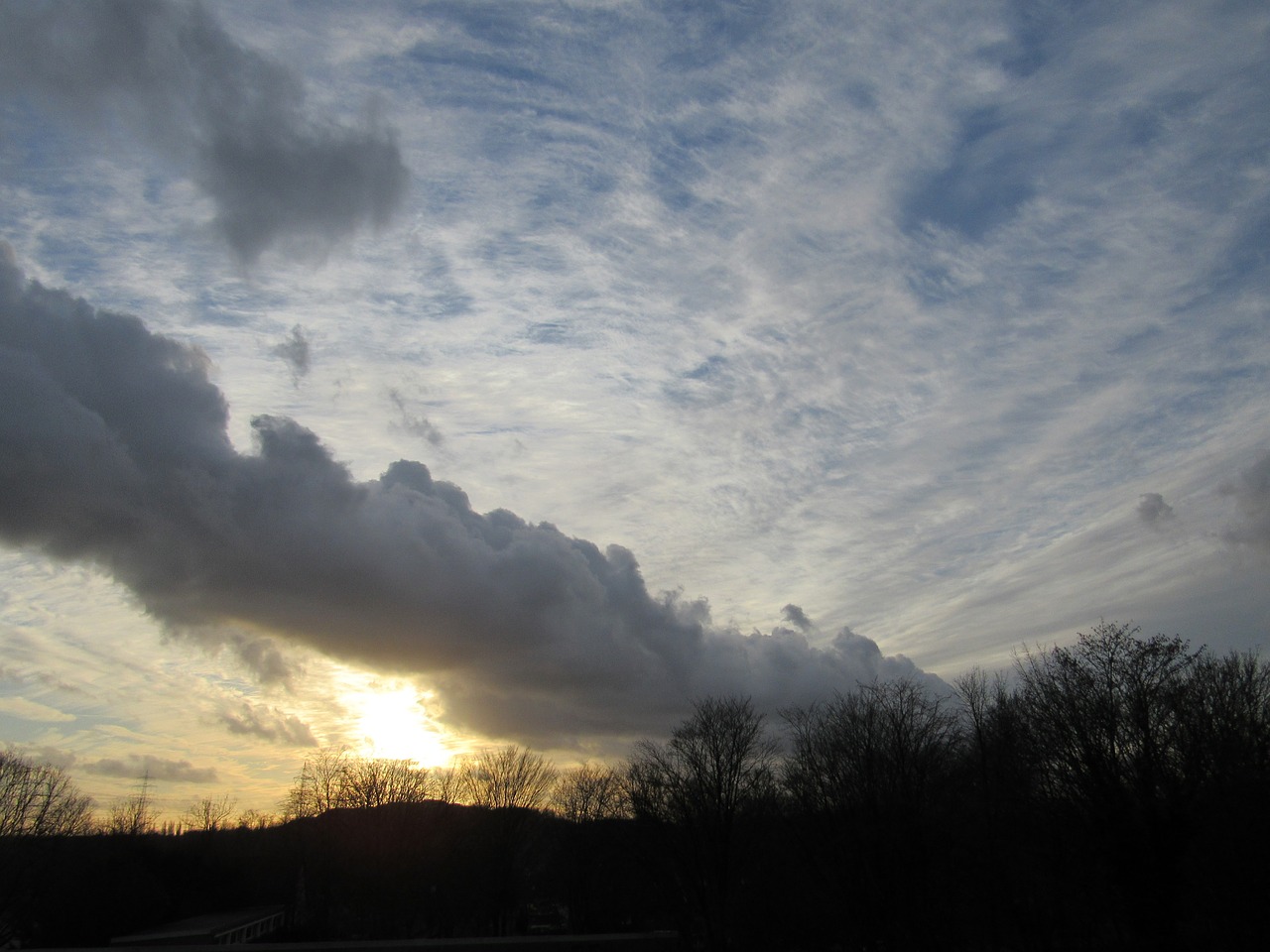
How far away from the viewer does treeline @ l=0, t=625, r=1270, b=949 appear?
30406 mm

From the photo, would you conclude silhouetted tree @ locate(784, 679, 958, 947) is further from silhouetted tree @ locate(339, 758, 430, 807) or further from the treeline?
silhouetted tree @ locate(339, 758, 430, 807)

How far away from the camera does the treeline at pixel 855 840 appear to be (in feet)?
99.8

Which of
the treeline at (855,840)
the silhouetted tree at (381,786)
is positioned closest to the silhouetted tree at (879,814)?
the treeline at (855,840)

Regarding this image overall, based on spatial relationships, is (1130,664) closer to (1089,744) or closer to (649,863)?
(1089,744)

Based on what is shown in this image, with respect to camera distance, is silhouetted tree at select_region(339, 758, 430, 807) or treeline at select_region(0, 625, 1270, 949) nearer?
treeline at select_region(0, 625, 1270, 949)

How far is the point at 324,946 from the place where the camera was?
32.3 metres

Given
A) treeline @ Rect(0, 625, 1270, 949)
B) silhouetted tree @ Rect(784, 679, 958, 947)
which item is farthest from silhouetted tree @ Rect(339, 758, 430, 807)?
silhouetted tree @ Rect(784, 679, 958, 947)

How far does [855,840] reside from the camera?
4600 centimetres

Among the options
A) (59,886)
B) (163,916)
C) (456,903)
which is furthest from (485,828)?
(59,886)

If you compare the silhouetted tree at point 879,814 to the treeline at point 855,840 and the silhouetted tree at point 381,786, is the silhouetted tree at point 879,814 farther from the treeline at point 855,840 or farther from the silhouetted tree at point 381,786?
the silhouetted tree at point 381,786

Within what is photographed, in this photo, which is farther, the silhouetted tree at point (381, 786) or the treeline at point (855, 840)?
the silhouetted tree at point (381, 786)

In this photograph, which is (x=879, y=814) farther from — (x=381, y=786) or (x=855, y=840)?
(x=381, y=786)

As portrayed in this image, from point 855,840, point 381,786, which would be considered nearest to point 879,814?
point 855,840

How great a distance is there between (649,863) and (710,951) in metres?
10.4
